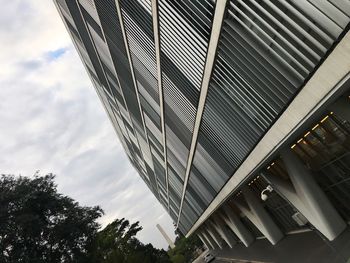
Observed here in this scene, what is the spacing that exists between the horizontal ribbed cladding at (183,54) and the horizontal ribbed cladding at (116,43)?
10.8 feet

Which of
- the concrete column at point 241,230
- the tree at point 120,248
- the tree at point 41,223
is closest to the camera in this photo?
the tree at point 41,223

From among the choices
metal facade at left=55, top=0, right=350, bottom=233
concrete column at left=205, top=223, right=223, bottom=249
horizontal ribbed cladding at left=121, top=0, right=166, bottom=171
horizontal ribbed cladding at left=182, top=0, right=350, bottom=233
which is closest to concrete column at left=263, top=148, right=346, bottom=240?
metal facade at left=55, top=0, right=350, bottom=233

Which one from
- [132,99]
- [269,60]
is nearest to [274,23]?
[269,60]

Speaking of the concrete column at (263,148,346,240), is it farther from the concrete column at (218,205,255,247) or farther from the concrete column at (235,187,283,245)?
the concrete column at (218,205,255,247)

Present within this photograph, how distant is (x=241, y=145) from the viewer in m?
13.5

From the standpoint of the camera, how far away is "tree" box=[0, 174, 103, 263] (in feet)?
71.9

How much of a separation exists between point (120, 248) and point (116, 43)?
18.3 meters

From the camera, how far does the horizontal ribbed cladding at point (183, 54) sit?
10374 mm

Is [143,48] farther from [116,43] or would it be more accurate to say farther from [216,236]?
[216,236]

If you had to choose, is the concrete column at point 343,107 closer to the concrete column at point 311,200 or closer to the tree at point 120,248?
the concrete column at point 311,200

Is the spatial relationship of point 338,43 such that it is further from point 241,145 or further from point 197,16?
point 241,145

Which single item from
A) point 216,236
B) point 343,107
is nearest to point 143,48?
point 343,107

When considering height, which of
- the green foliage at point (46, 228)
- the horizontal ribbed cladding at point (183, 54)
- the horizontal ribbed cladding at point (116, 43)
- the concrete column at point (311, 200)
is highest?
the horizontal ribbed cladding at point (116, 43)

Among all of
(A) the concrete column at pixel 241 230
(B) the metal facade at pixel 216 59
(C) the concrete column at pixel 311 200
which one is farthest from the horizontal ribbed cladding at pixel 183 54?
(A) the concrete column at pixel 241 230
